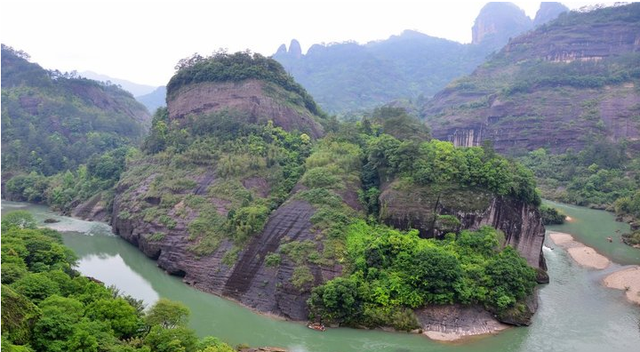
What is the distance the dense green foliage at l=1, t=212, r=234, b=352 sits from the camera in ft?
50.2

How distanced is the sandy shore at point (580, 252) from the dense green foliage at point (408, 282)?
506 inches

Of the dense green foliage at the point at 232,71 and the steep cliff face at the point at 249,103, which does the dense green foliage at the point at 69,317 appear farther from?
the dense green foliage at the point at 232,71

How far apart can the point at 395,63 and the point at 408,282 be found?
16065 cm

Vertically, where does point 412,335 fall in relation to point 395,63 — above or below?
below

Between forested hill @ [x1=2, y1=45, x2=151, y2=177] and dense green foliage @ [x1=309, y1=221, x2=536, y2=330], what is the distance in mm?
53144

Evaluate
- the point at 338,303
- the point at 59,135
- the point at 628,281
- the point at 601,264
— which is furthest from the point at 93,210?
the point at 628,281

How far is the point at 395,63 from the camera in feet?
581

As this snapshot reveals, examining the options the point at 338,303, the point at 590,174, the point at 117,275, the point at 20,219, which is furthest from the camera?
the point at 590,174

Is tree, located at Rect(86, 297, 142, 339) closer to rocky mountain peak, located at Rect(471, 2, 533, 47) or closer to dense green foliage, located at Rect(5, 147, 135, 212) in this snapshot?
dense green foliage, located at Rect(5, 147, 135, 212)

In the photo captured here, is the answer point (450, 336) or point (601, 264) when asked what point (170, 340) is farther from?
point (601, 264)

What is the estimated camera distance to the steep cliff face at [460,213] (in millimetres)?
28172

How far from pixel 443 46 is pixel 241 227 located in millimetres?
179006

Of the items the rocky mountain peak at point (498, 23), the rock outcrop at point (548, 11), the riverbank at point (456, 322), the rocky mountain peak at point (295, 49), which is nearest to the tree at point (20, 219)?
the riverbank at point (456, 322)

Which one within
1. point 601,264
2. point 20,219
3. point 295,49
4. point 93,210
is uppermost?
point 295,49
